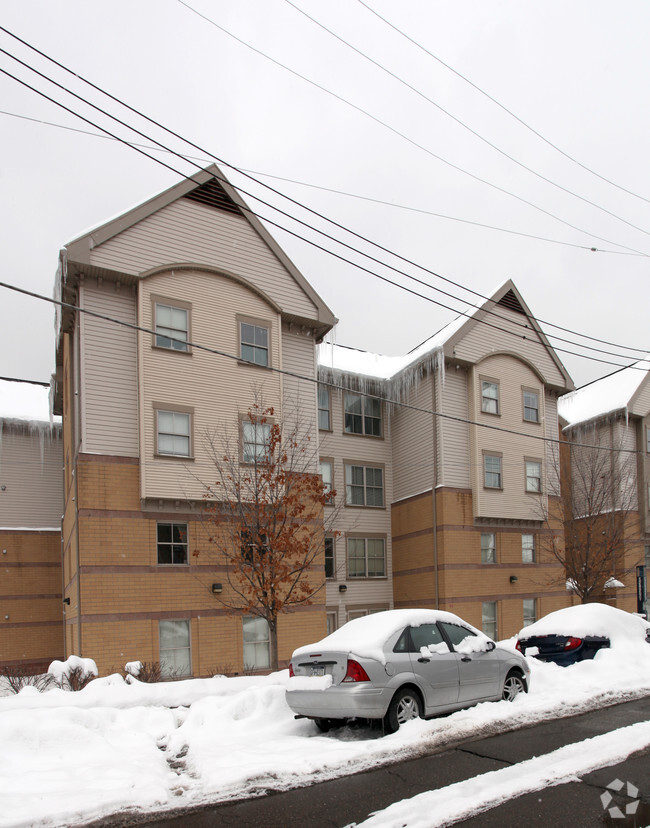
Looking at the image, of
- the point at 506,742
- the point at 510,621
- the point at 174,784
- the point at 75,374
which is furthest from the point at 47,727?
the point at 510,621

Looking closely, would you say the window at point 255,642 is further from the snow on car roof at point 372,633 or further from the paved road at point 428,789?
the paved road at point 428,789

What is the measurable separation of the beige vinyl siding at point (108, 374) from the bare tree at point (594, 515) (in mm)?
16066

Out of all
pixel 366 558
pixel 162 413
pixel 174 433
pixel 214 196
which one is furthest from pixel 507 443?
pixel 214 196

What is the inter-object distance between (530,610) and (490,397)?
26.4ft

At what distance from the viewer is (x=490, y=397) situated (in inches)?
1001

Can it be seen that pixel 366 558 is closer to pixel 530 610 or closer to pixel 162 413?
pixel 530 610

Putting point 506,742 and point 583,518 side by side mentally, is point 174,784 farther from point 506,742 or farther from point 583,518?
point 583,518

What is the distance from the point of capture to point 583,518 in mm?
27453

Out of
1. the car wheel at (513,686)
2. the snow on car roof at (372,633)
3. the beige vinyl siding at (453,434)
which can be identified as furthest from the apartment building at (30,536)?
the car wheel at (513,686)

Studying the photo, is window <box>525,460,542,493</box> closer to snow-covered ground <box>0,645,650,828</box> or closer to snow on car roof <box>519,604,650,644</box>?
snow on car roof <box>519,604,650,644</box>

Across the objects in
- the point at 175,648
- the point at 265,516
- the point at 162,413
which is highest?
the point at 162,413

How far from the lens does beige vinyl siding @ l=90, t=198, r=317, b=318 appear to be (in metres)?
18.2

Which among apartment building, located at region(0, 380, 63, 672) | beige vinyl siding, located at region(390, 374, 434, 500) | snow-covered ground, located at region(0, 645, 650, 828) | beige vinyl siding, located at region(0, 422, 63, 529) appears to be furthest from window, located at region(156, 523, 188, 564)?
beige vinyl siding, located at region(390, 374, 434, 500)

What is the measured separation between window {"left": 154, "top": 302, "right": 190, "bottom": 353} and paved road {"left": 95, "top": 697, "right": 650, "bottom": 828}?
13404 mm
